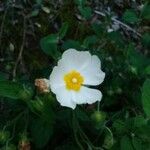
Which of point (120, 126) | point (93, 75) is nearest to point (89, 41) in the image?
point (93, 75)

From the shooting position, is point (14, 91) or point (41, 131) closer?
point (14, 91)

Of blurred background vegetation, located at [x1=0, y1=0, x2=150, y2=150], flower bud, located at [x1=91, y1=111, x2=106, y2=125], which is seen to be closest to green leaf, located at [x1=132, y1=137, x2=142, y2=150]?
blurred background vegetation, located at [x1=0, y1=0, x2=150, y2=150]

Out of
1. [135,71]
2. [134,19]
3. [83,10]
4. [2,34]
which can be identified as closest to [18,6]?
[2,34]

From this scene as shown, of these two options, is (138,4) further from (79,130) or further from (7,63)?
(79,130)

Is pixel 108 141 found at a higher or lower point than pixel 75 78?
lower

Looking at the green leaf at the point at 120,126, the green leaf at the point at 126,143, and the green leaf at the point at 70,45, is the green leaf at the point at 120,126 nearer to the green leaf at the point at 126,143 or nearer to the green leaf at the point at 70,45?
the green leaf at the point at 126,143

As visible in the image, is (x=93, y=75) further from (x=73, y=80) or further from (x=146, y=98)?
(x=146, y=98)

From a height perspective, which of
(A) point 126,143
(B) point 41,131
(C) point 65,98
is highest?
(C) point 65,98
